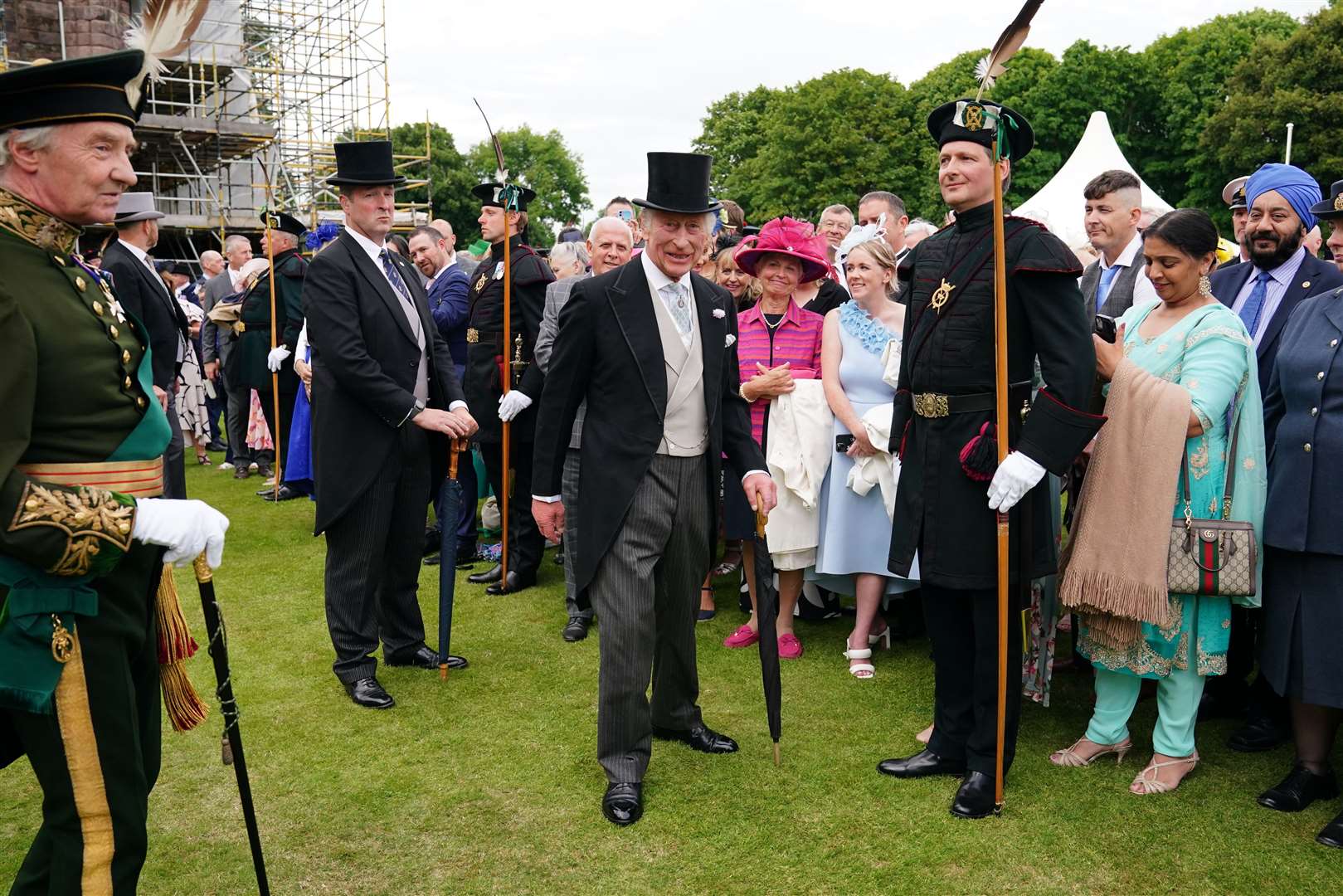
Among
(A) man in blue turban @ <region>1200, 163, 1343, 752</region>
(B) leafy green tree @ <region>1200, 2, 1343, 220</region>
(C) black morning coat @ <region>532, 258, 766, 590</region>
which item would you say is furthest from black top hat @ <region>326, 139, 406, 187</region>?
(B) leafy green tree @ <region>1200, 2, 1343, 220</region>

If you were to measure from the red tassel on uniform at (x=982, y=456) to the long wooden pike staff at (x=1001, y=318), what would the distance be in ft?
0.20

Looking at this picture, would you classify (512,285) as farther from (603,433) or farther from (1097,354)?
(1097,354)

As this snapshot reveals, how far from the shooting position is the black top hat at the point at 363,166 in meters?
4.69

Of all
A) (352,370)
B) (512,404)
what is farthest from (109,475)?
(512,404)

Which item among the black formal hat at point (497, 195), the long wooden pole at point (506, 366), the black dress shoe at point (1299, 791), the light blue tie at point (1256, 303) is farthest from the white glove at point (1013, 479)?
the black formal hat at point (497, 195)

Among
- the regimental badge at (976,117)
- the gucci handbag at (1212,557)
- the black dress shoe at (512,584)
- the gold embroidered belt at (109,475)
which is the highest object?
the regimental badge at (976,117)

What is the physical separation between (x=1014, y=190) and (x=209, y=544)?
38.3m

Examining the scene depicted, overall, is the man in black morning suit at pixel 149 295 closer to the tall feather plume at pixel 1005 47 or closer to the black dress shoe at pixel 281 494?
the black dress shoe at pixel 281 494

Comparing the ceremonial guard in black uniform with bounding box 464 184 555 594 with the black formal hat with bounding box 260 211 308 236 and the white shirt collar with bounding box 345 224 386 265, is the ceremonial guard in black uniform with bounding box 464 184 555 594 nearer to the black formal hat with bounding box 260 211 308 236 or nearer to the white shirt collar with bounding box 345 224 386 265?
the white shirt collar with bounding box 345 224 386 265

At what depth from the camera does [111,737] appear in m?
2.32

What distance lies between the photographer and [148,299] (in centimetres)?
611

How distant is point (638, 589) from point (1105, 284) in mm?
3187

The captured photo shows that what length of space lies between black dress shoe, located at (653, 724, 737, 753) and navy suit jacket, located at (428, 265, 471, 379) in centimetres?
366

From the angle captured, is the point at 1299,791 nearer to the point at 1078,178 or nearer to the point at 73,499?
the point at 73,499
